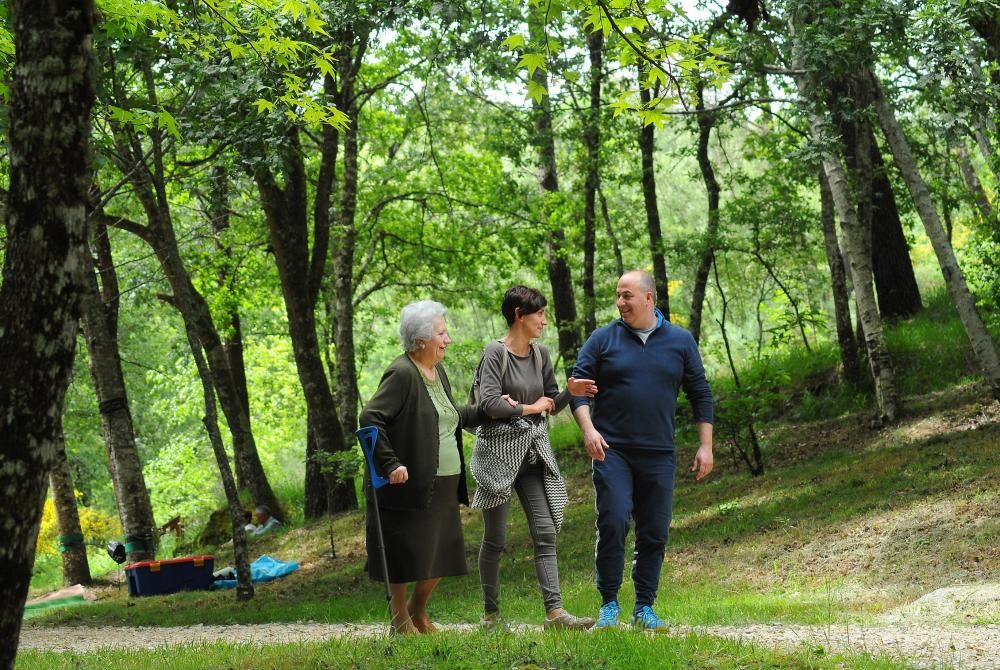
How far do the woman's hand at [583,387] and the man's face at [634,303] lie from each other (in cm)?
48

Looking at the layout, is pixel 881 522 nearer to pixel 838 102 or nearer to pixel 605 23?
pixel 838 102

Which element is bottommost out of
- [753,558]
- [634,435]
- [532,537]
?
[753,558]

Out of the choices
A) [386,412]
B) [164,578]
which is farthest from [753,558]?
[164,578]

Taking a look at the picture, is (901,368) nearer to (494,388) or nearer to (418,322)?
(494,388)

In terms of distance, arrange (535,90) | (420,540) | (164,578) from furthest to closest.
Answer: (164,578)
(420,540)
(535,90)

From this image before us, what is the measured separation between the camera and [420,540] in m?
6.60

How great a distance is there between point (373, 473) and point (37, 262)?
272cm

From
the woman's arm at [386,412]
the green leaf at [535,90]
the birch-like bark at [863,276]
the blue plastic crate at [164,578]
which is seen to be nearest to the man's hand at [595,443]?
the woman's arm at [386,412]

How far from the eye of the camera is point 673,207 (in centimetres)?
3759

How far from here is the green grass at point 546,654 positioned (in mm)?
5305

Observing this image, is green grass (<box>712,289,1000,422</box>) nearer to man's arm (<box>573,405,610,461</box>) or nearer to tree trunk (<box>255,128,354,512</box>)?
tree trunk (<box>255,128,354,512</box>)

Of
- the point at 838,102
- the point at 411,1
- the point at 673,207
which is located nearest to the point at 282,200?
the point at 411,1

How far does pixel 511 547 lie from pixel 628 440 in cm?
800

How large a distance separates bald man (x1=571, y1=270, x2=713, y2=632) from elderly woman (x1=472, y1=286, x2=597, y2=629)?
19 centimetres
